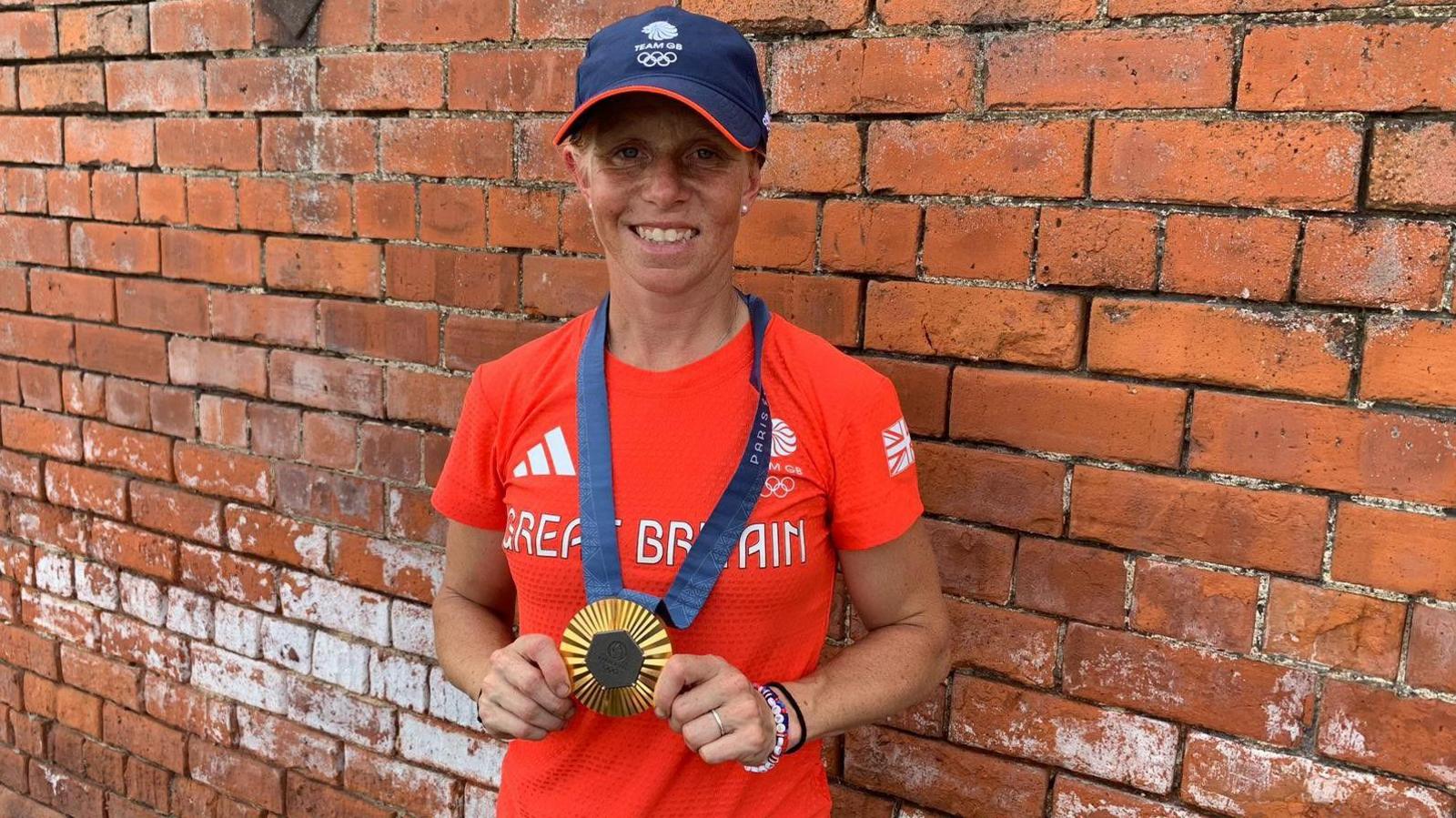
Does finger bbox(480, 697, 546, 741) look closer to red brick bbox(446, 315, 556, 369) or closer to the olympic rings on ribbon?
the olympic rings on ribbon

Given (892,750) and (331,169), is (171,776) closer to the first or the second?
(331,169)

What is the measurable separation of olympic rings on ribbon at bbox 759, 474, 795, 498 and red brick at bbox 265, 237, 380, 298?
1.38m

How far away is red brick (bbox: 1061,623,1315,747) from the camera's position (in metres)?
1.61

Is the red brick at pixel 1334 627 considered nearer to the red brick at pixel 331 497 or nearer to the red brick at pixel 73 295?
the red brick at pixel 331 497

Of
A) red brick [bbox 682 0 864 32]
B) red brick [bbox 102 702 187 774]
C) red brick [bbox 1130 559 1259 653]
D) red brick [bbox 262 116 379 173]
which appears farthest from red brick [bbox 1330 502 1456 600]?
red brick [bbox 102 702 187 774]

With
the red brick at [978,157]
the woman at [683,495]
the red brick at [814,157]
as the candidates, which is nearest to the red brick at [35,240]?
the woman at [683,495]

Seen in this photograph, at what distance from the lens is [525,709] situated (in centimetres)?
140

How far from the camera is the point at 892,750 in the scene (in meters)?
1.97

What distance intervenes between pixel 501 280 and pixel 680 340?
2.79 ft

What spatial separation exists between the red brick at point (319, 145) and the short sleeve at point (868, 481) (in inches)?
59.2

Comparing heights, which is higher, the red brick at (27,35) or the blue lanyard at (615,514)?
the red brick at (27,35)

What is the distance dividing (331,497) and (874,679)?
5.34 ft

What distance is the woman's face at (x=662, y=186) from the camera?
4.63 ft

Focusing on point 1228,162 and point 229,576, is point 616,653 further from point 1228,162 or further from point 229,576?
point 229,576
